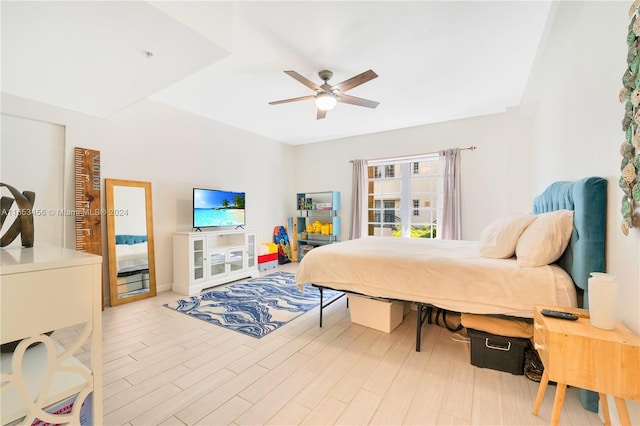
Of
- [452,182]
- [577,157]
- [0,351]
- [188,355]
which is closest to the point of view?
[0,351]

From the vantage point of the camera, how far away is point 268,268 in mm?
5176

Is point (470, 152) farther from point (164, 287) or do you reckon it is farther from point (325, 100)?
point (164, 287)

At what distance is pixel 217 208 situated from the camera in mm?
4324

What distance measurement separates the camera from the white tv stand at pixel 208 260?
372 cm

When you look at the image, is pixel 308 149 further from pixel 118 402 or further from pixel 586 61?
pixel 118 402

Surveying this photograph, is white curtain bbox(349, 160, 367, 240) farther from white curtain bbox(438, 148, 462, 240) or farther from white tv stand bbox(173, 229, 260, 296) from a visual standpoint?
white tv stand bbox(173, 229, 260, 296)

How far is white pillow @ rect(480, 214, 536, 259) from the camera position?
206 centimetres

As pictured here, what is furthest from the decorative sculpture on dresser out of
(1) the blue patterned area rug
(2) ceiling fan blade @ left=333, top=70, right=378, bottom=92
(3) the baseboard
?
(3) the baseboard

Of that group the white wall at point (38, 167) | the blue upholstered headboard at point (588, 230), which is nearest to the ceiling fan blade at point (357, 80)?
the blue upholstered headboard at point (588, 230)

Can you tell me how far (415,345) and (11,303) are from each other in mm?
2429

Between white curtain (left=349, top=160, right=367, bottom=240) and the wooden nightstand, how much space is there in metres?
4.13

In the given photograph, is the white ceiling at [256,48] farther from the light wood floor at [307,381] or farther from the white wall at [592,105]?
the light wood floor at [307,381]

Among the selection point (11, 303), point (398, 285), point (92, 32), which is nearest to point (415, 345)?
point (398, 285)

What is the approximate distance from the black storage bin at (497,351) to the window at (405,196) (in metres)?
2.98
